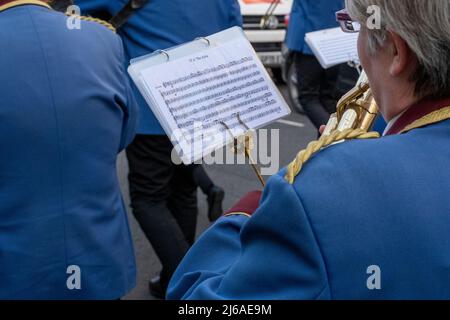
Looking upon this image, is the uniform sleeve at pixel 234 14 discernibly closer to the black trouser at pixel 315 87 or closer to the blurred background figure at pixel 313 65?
the blurred background figure at pixel 313 65

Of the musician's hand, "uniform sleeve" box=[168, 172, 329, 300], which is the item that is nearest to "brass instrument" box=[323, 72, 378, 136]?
the musician's hand

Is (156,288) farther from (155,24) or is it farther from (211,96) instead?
(211,96)

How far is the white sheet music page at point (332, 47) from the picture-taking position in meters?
3.27

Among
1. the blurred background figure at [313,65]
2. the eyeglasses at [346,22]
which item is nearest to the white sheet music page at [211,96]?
the eyeglasses at [346,22]

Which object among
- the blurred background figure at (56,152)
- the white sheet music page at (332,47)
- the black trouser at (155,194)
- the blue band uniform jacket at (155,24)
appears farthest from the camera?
the white sheet music page at (332,47)

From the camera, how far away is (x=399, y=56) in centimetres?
113

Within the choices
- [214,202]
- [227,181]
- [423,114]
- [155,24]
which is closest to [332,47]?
[155,24]

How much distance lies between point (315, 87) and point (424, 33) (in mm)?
3397

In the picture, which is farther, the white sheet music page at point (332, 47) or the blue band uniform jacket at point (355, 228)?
the white sheet music page at point (332, 47)

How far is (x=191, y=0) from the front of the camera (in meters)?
2.92

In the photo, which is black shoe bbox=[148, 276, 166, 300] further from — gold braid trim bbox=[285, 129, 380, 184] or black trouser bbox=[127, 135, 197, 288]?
gold braid trim bbox=[285, 129, 380, 184]
